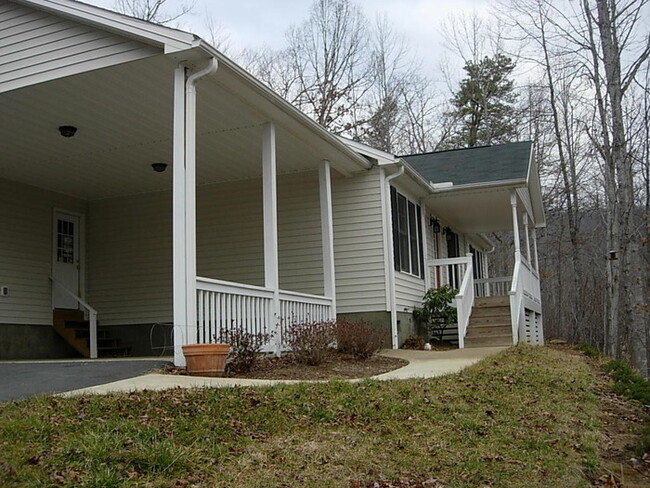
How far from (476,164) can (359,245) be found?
14.5 feet

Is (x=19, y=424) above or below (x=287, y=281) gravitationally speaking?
below

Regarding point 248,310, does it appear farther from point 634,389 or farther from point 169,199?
point 169,199

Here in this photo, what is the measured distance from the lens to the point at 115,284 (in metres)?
13.4

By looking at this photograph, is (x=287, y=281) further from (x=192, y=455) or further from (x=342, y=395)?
(x=192, y=455)

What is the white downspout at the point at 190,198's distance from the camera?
7328mm

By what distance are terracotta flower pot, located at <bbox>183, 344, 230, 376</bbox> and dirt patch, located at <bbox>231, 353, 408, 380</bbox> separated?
486 mm

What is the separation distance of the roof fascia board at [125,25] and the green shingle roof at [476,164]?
812 centimetres

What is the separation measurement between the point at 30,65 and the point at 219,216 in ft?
17.6

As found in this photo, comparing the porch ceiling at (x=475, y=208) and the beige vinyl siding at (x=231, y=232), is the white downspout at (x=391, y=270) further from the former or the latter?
the porch ceiling at (x=475, y=208)

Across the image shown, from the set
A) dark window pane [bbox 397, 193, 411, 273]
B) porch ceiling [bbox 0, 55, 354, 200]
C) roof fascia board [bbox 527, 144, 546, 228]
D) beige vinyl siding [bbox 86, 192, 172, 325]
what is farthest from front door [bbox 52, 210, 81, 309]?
roof fascia board [bbox 527, 144, 546, 228]

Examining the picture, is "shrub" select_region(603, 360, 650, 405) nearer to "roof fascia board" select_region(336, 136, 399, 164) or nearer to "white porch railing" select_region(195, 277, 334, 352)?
"white porch railing" select_region(195, 277, 334, 352)

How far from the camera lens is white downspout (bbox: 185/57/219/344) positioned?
7.33m

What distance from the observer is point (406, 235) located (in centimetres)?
1359

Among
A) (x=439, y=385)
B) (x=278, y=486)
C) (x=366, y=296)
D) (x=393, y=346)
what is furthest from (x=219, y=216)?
(x=278, y=486)
